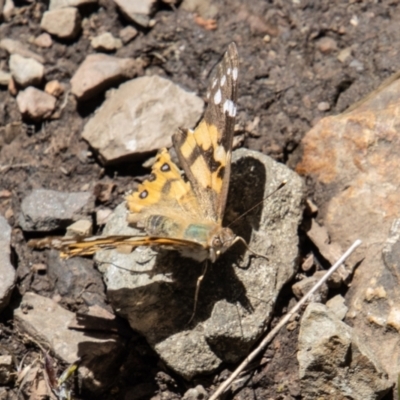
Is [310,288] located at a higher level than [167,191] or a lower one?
lower

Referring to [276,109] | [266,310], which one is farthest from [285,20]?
[266,310]

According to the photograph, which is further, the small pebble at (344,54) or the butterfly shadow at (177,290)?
the small pebble at (344,54)

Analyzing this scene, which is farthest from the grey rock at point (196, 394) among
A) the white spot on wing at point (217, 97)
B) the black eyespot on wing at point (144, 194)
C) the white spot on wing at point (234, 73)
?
the white spot on wing at point (234, 73)

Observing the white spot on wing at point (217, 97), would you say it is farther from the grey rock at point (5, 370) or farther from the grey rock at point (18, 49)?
the grey rock at point (5, 370)

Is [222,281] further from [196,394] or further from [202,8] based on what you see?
[202,8]

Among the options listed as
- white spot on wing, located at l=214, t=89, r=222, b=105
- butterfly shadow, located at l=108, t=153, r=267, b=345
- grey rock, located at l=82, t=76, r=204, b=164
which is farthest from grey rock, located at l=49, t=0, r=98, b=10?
butterfly shadow, located at l=108, t=153, r=267, b=345

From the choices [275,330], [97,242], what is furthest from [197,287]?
[97,242]
